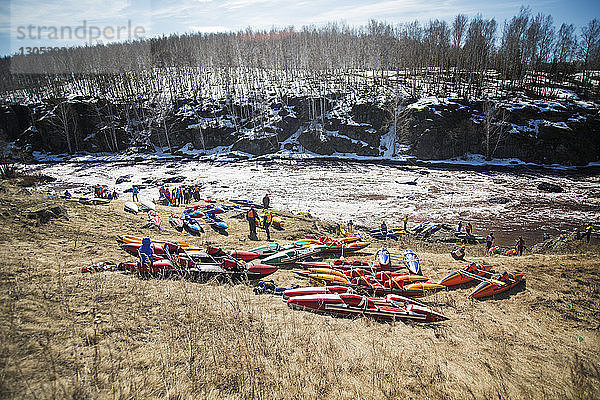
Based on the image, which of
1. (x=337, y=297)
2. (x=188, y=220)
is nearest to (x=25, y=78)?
(x=188, y=220)

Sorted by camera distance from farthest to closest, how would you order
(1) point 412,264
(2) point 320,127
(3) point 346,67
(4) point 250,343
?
(3) point 346,67 → (2) point 320,127 → (1) point 412,264 → (4) point 250,343

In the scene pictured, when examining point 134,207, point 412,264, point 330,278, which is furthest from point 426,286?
point 134,207

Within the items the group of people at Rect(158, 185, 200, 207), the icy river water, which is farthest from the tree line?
the group of people at Rect(158, 185, 200, 207)

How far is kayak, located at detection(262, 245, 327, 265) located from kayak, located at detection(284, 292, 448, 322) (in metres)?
3.07

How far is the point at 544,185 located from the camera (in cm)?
2773

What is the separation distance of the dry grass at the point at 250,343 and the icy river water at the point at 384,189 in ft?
45.0

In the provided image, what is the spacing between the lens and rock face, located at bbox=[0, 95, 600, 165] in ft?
126

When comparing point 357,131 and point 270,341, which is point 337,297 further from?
point 357,131

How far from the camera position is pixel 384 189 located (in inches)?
1171

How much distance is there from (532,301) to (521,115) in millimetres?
45078

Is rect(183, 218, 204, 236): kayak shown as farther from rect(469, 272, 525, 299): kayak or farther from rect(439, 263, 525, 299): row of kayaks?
rect(469, 272, 525, 299): kayak

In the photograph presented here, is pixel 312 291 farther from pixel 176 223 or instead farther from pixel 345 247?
pixel 176 223

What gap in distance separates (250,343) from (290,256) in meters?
5.45

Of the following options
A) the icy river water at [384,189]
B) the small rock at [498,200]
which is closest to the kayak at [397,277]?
the icy river water at [384,189]
